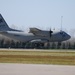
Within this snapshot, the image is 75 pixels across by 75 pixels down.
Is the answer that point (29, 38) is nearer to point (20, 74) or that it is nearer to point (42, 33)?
point (42, 33)

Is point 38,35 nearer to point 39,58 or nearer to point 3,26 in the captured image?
point 3,26

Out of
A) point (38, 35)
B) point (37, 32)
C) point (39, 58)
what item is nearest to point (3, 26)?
point (37, 32)

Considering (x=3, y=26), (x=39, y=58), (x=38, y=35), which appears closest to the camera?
(x=39, y=58)

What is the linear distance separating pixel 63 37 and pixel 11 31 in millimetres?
14167

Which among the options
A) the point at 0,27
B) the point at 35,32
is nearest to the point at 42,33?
the point at 35,32

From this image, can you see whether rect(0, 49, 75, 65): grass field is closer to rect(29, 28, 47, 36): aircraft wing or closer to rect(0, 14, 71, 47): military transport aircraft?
rect(0, 14, 71, 47): military transport aircraft

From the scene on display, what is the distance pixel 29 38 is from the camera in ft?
255

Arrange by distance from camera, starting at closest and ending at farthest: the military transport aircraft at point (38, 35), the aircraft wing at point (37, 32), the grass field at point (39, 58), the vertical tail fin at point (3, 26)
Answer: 1. the grass field at point (39, 58)
2. the military transport aircraft at point (38, 35)
3. the aircraft wing at point (37, 32)
4. the vertical tail fin at point (3, 26)

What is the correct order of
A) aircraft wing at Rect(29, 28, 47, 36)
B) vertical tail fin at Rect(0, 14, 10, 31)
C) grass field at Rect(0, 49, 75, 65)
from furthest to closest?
vertical tail fin at Rect(0, 14, 10, 31), aircraft wing at Rect(29, 28, 47, 36), grass field at Rect(0, 49, 75, 65)

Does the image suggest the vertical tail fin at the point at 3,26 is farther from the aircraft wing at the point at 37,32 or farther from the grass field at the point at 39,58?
the grass field at the point at 39,58

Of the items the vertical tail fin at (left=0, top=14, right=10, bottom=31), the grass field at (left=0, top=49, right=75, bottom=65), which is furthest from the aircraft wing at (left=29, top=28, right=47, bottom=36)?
the grass field at (left=0, top=49, right=75, bottom=65)

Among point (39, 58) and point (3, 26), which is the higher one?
point (3, 26)

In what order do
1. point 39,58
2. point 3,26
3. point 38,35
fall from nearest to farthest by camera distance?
point 39,58 < point 38,35 < point 3,26

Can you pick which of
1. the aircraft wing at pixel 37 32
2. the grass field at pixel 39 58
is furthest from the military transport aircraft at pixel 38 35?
the grass field at pixel 39 58
